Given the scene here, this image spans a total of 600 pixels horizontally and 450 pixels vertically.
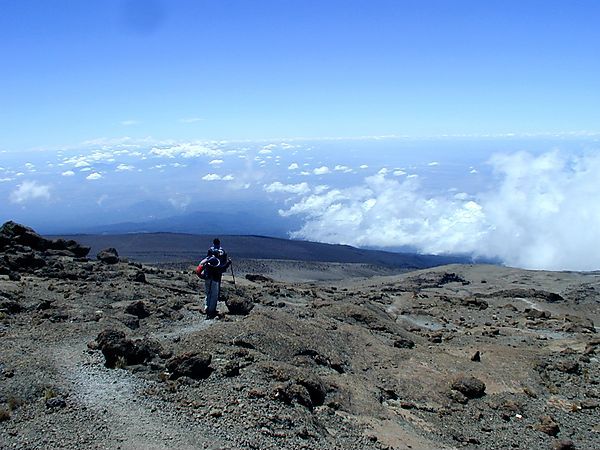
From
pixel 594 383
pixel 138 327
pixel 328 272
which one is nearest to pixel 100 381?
pixel 138 327

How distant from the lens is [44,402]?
842cm

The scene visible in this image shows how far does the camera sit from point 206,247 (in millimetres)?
81812

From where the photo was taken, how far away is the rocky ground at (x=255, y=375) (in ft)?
26.6

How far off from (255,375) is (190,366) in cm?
128

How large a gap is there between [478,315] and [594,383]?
38.6ft

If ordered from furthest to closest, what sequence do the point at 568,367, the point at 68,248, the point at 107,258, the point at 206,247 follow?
1. the point at 206,247
2. the point at 68,248
3. the point at 107,258
4. the point at 568,367

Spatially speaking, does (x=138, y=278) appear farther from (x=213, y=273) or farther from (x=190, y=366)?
(x=190, y=366)

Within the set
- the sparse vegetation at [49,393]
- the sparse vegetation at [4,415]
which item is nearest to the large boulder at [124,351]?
the sparse vegetation at [49,393]

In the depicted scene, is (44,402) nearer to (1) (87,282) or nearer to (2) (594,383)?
(1) (87,282)

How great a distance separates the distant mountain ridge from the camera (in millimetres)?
72375

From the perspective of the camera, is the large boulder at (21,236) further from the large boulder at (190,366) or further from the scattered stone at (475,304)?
the scattered stone at (475,304)

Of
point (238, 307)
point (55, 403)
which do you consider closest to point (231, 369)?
point (55, 403)

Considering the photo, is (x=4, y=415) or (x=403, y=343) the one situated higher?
(x=4, y=415)

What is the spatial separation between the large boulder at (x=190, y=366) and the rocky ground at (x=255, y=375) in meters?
0.03
